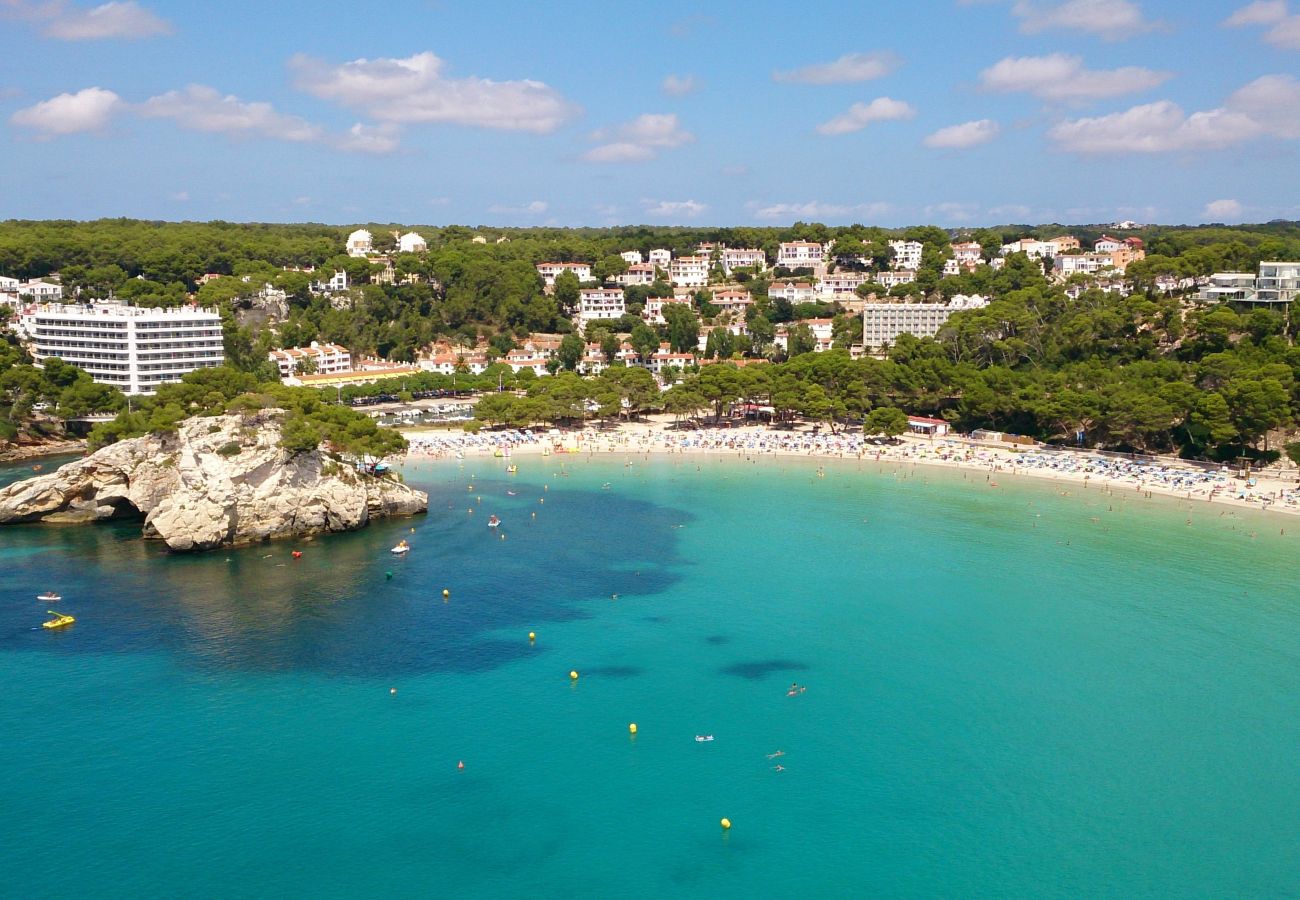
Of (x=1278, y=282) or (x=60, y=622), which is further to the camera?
(x=1278, y=282)

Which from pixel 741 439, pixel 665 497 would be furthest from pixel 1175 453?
pixel 665 497

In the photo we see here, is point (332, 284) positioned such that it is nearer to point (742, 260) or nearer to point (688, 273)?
point (688, 273)

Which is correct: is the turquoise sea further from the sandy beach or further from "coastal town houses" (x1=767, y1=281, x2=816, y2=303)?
"coastal town houses" (x1=767, y1=281, x2=816, y2=303)

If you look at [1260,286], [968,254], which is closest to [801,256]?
[968,254]

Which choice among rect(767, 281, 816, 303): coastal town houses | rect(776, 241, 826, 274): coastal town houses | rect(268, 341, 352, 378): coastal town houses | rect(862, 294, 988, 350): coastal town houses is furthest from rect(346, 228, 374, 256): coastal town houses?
rect(862, 294, 988, 350): coastal town houses

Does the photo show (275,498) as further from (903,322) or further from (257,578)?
(903,322)

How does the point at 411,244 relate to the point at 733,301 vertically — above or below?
above
